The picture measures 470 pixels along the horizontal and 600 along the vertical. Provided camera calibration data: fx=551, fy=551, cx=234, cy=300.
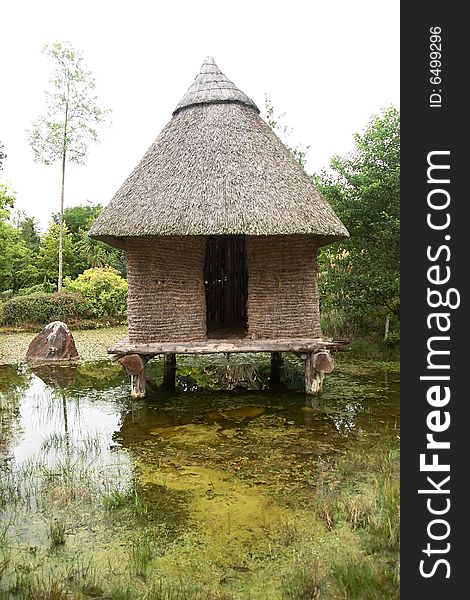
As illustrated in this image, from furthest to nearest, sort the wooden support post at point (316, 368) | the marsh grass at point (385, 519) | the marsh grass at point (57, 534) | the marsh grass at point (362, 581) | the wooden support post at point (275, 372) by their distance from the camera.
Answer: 1. the wooden support post at point (275, 372)
2. the wooden support post at point (316, 368)
3. the marsh grass at point (57, 534)
4. the marsh grass at point (385, 519)
5. the marsh grass at point (362, 581)

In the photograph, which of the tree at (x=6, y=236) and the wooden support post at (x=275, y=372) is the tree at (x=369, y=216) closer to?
the wooden support post at (x=275, y=372)

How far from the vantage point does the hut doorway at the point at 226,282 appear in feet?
37.2

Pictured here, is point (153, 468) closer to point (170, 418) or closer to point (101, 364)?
point (170, 418)

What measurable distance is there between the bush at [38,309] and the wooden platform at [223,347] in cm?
1063

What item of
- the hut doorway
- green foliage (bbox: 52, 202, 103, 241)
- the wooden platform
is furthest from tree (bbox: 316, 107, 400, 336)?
green foliage (bbox: 52, 202, 103, 241)

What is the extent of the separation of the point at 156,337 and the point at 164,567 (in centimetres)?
454

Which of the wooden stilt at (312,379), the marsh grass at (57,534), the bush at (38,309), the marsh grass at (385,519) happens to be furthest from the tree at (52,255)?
the marsh grass at (385,519)

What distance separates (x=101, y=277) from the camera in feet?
62.3

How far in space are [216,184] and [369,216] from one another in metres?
4.23

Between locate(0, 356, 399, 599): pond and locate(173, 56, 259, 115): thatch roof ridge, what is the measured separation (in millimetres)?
4708

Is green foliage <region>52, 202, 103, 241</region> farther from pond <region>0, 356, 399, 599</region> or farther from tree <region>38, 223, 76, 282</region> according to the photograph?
pond <region>0, 356, 399, 599</region>

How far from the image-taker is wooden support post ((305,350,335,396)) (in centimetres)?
795

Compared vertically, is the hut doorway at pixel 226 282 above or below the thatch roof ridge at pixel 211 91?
below

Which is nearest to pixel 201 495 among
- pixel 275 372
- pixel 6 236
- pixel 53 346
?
pixel 275 372
